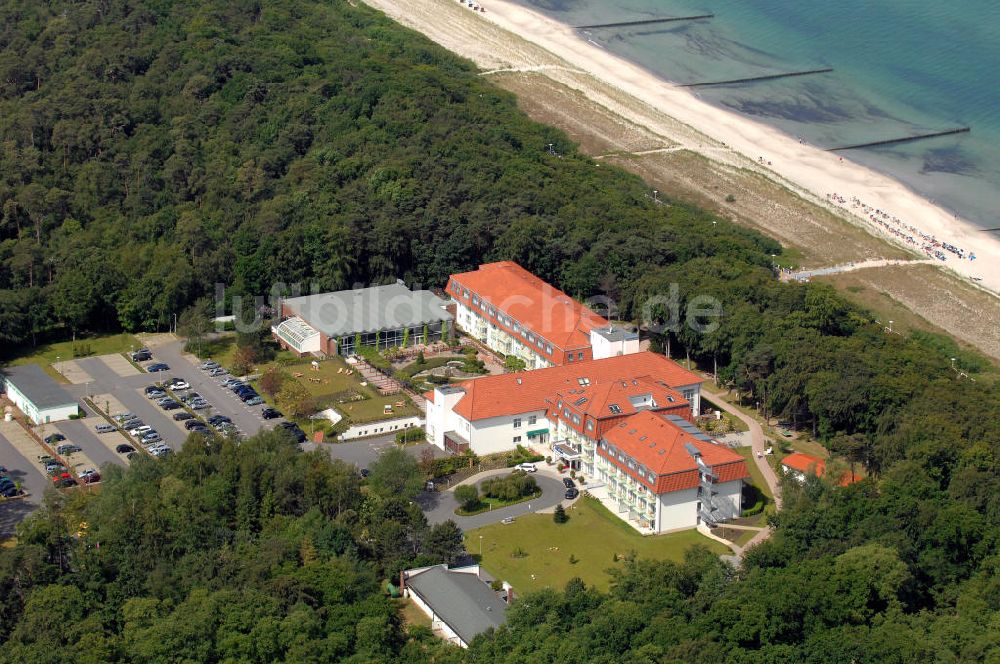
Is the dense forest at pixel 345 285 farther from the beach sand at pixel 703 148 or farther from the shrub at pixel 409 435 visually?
the shrub at pixel 409 435

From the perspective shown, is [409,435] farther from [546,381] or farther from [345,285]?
[345,285]

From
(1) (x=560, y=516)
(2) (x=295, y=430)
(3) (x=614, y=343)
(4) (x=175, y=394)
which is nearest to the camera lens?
(1) (x=560, y=516)

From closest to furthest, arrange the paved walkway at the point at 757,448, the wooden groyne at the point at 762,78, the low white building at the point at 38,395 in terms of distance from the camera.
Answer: the paved walkway at the point at 757,448 < the low white building at the point at 38,395 < the wooden groyne at the point at 762,78

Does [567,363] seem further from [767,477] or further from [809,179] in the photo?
[809,179]

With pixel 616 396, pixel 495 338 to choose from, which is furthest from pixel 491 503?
pixel 495 338

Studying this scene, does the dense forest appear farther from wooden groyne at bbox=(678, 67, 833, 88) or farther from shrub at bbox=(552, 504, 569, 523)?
wooden groyne at bbox=(678, 67, 833, 88)

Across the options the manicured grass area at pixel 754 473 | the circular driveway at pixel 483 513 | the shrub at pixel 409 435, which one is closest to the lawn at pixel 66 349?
the shrub at pixel 409 435
